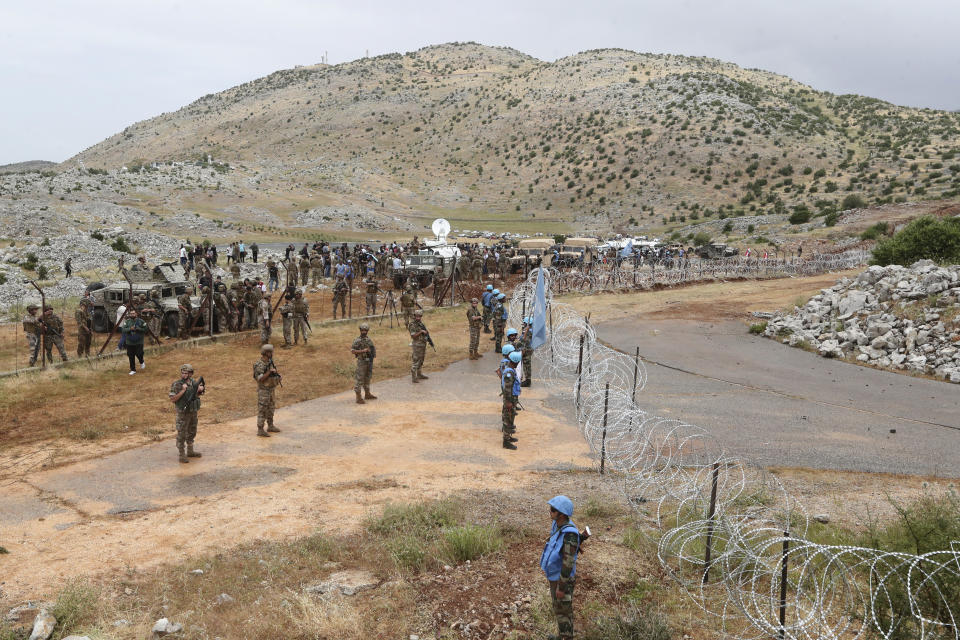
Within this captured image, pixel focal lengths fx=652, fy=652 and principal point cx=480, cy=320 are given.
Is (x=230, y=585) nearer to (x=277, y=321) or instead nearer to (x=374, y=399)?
(x=374, y=399)

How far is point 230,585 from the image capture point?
6.68 metres

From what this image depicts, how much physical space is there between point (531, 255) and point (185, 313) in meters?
24.1

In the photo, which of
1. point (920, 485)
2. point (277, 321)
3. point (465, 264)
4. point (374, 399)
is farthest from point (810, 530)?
point (465, 264)

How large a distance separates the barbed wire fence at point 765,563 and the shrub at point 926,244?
21.2 m

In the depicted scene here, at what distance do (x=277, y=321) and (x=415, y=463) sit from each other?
1467cm

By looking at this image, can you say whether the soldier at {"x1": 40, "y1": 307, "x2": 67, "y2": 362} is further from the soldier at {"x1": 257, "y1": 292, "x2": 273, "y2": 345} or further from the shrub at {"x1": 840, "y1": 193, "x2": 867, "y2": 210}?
the shrub at {"x1": 840, "y1": 193, "x2": 867, "y2": 210}

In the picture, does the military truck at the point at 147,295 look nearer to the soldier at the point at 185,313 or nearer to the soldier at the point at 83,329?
the soldier at the point at 185,313

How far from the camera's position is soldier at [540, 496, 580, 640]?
5.57 m

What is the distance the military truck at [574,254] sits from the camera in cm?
3747

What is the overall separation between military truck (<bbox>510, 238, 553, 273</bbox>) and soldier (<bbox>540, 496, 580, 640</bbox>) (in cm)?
2955

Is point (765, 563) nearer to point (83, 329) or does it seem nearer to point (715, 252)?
point (83, 329)

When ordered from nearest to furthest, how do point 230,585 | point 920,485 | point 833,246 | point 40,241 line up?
point 230,585 < point 920,485 < point 40,241 < point 833,246

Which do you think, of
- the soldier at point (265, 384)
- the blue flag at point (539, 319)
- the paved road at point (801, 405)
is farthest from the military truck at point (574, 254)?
the soldier at point (265, 384)

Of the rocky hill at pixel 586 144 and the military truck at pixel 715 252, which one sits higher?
the rocky hill at pixel 586 144
